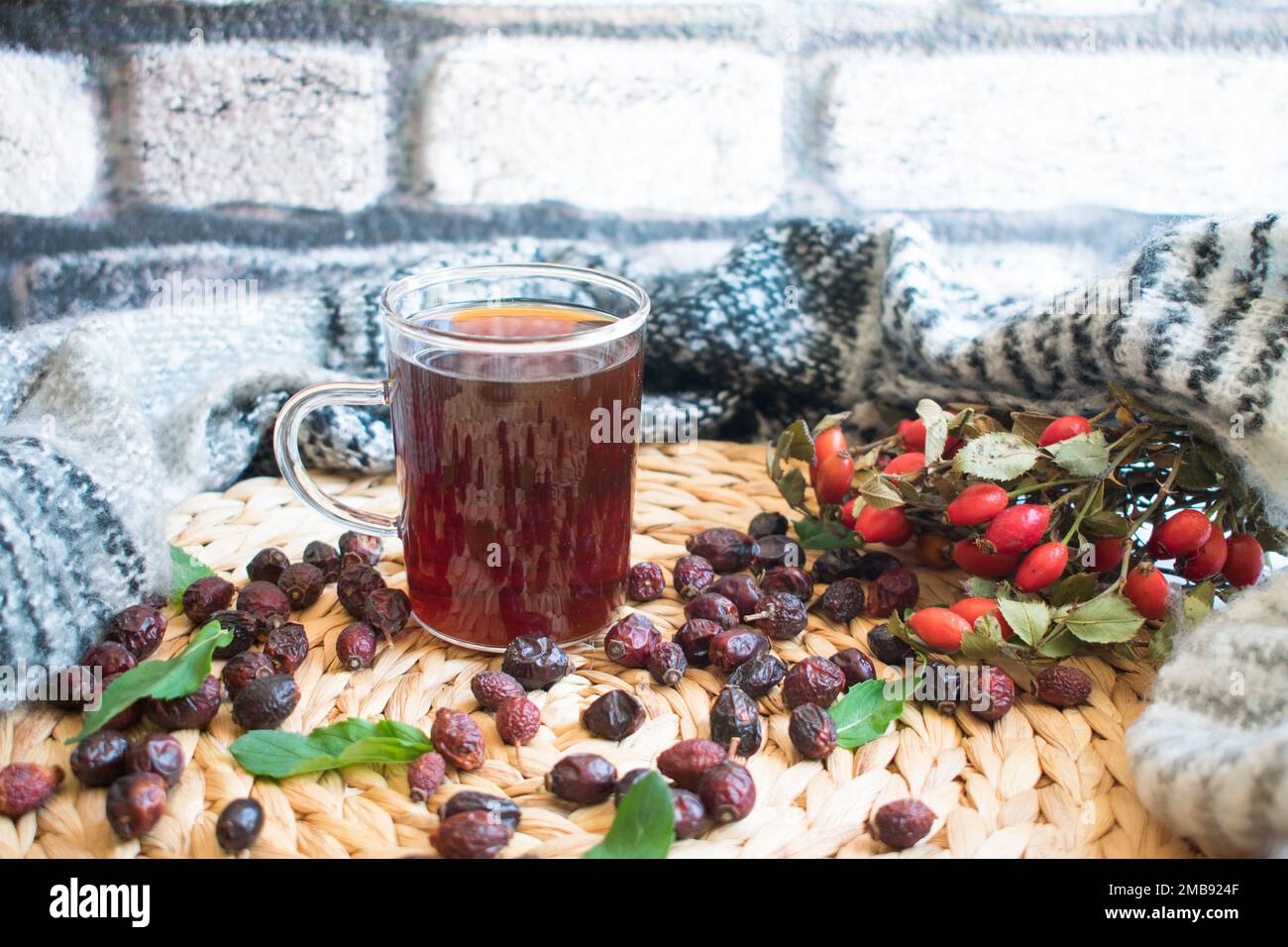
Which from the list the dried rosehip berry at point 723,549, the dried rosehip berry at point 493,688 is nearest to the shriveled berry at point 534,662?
the dried rosehip berry at point 493,688

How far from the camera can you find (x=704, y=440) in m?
1.33

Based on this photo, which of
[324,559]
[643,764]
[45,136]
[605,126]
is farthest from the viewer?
[605,126]

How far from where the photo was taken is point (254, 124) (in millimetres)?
1306

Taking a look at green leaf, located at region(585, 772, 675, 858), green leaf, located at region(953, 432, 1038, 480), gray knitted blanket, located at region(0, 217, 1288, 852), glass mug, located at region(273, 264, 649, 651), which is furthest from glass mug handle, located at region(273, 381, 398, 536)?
green leaf, located at region(953, 432, 1038, 480)

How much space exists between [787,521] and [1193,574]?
13.7 inches

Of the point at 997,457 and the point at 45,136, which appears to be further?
the point at 45,136

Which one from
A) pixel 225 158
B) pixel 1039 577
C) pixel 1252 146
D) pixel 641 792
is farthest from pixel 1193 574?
pixel 225 158

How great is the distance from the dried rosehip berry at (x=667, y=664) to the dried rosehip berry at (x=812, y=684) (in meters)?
0.08

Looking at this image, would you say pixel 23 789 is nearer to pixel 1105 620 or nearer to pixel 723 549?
pixel 723 549

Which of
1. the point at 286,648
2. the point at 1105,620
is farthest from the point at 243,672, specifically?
the point at 1105,620

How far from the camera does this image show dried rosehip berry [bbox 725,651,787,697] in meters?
0.89

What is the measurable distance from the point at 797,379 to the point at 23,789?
805 millimetres
